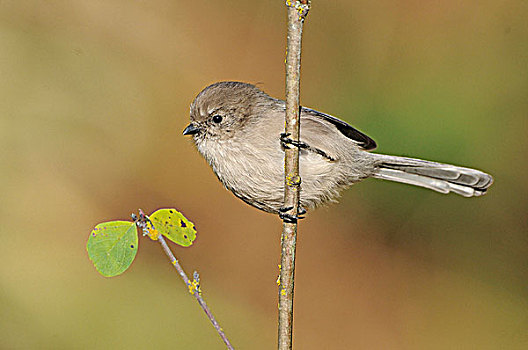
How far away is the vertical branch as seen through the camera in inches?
56.1

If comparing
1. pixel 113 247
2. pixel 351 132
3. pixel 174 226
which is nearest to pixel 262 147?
pixel 351 132

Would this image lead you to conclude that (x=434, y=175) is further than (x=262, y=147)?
Yes

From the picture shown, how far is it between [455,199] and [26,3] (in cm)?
317

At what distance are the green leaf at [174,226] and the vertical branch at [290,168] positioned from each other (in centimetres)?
29

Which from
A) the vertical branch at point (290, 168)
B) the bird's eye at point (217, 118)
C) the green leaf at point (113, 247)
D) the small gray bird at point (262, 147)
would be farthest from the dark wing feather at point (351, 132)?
the green leaf at point (113, 247)

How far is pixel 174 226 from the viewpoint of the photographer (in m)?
1.44

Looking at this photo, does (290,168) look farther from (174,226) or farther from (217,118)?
(217,118)

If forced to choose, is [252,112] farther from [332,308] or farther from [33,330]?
[33,330]

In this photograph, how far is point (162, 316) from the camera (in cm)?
349

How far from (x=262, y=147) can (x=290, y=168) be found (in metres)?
0.73

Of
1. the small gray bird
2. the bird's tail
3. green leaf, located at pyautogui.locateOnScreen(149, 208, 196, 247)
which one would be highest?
the bird's tail

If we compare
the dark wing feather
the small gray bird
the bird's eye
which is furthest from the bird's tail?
the bird's eye

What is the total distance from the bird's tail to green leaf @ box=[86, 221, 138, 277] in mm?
1776

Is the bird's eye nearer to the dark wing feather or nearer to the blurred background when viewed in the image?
the dark wing feather
